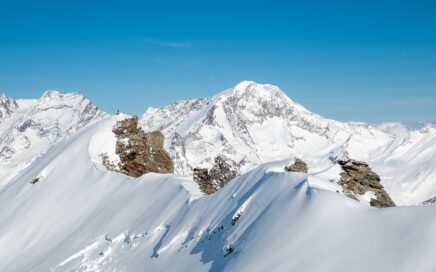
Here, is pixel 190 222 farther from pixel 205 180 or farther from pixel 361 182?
pixel 205 180

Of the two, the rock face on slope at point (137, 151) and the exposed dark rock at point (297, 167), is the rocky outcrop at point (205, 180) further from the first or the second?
the rock face on slope at point (137, 151)

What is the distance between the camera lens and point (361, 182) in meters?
25.0

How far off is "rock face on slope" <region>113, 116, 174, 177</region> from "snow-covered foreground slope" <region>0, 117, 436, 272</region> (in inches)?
57.5

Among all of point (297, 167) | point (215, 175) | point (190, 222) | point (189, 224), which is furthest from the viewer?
point (215, 175)

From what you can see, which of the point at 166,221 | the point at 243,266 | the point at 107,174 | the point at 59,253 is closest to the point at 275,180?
the point at 243,266

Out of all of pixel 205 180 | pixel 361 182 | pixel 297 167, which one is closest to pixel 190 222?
pixel 297 167

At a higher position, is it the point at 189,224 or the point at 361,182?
the point at 361,182

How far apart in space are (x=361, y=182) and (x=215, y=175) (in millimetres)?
13100

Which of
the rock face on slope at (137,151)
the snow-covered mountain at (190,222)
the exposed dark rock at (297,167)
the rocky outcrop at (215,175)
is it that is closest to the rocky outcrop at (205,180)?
the rocky outcrop at (215,175)

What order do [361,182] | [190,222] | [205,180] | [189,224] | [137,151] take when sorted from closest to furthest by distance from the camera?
[189,224] < [190,222] < [361,182] < [205,180] < [137,151]

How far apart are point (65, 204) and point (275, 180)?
746 inches

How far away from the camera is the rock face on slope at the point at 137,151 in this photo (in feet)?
133

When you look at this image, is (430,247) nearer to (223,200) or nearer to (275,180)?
(275,180)

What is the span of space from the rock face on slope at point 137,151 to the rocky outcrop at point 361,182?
19.7 m
